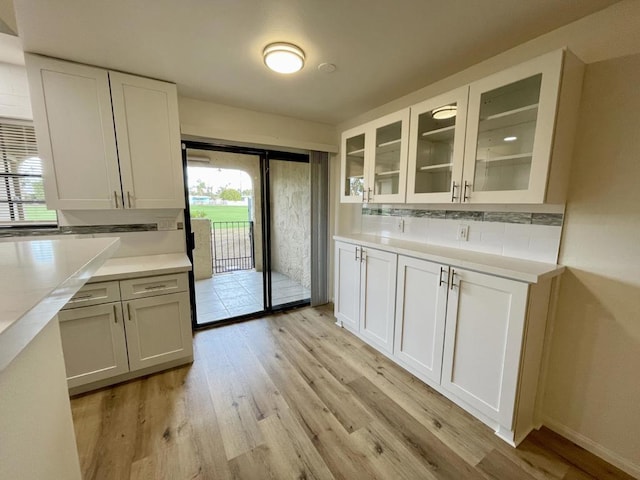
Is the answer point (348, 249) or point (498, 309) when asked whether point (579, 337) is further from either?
point (348, 249)

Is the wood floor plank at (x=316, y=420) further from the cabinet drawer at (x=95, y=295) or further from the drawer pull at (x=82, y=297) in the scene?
the drawer pull at (x=82, y=297)

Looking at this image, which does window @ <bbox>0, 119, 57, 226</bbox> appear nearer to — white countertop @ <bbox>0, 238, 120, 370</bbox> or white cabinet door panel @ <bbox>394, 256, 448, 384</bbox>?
white countertop @ <bbox>0, 238, 120, 370</bbox>

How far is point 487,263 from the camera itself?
1.63 metres

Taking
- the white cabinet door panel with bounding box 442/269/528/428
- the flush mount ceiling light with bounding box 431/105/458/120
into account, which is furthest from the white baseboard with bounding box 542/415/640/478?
the flush mount ceiling light with bounding box 431/105/458/120

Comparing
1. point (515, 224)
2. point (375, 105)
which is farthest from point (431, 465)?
point (375, 105)

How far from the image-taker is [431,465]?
4.77ft

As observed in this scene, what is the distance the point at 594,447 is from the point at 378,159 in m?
2.43

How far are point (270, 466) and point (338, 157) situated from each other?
10.0ft

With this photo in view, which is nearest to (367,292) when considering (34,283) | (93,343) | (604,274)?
(604,274)

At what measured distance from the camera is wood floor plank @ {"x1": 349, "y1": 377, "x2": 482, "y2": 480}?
143cm

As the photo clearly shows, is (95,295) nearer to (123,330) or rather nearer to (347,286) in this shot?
(123,330)

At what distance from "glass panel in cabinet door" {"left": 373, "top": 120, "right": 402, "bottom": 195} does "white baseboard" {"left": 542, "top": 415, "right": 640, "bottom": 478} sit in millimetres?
1903

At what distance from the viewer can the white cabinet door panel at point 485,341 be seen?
4.98ft

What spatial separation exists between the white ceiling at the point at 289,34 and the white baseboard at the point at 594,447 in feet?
7.84
